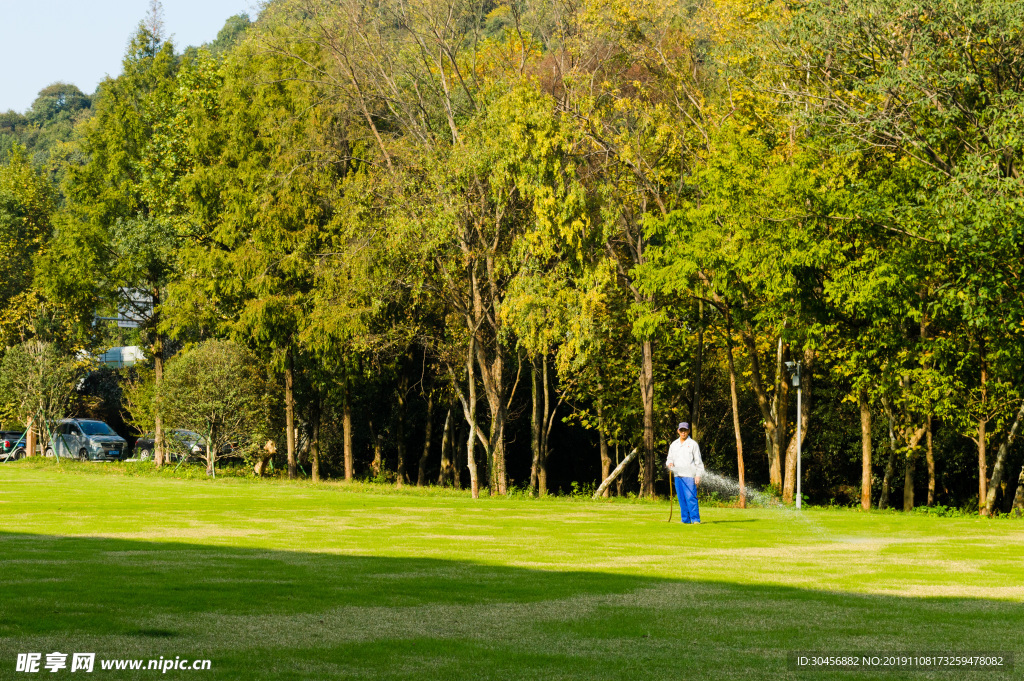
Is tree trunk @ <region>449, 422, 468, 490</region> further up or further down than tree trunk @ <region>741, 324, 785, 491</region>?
further down

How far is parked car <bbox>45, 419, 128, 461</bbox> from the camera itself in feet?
181

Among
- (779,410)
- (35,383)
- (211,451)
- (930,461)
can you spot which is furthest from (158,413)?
(930,461)

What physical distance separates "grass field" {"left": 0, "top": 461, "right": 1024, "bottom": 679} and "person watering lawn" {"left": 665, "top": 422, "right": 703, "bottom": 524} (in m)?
0.86

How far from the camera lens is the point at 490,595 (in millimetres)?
10852

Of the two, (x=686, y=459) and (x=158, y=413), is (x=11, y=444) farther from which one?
(x=686, y=459)

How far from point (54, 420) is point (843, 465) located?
3211 cm

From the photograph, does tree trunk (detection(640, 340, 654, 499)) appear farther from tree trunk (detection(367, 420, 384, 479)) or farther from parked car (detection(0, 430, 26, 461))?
parked car (detection(0, 430, 26, 461))

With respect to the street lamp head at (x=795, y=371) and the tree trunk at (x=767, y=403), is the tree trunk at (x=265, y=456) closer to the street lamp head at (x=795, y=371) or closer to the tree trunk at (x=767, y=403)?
the tree trunk at (x=767, y=403)

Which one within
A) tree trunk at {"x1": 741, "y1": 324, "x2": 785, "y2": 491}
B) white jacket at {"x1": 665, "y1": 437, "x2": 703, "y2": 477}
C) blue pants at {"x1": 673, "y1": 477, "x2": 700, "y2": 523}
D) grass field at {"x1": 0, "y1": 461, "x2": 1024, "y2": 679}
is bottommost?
grass field at {"x1": 0, "y1": 461, "x2": 1024, "y2": 679}

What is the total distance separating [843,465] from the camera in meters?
46.9

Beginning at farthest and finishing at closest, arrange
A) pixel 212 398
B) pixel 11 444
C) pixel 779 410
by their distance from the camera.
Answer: pixel 11 444 < pixel 212 398 < pixel 779 410

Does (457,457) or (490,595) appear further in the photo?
(457,457)

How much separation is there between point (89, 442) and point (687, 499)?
40.6 meters

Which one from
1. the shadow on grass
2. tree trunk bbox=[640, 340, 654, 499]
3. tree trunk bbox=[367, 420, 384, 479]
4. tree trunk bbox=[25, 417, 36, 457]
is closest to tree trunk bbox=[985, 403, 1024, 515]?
tree trunk bbox=[640, 340, 654, 499]
